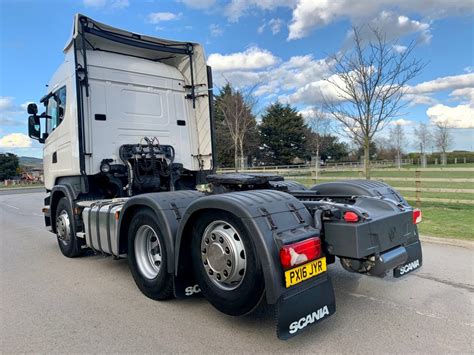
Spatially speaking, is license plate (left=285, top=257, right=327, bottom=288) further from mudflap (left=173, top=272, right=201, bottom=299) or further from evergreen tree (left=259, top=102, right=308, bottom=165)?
evergreen tree (left=259, top=102, right=308, bottom=165)

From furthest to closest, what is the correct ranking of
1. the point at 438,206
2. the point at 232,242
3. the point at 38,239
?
→ 1. the point at 438,206
2. the point at 38,239
3. the point at 232,242

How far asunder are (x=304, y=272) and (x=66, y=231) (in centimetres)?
474

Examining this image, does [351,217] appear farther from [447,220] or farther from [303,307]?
[447,220]

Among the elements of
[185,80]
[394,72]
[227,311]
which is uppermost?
[394,72]

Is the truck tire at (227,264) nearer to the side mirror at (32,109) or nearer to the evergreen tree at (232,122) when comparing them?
the side mirror at (32,109)

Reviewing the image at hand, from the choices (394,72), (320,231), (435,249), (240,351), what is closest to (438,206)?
(394,72)

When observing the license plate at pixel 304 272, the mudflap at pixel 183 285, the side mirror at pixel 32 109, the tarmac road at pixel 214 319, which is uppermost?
the side mirror at pixel 32 109

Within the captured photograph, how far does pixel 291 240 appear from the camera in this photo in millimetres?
2945

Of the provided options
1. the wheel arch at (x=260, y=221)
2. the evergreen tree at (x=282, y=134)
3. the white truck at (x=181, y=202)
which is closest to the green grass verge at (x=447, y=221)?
the white truck at (x=181, y=202)

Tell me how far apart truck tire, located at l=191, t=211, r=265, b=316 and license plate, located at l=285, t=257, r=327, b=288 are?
27 cm

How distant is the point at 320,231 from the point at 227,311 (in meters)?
1.09

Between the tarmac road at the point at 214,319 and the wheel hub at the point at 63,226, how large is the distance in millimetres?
942

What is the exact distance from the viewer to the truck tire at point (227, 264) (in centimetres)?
311

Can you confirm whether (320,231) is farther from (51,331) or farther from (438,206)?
(438,206)
